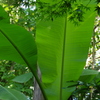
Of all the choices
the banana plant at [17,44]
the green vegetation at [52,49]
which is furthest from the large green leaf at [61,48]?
the banana plant at [17,44]

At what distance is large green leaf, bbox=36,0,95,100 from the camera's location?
2389mm

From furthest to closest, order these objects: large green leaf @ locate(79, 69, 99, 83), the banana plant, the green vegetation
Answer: large green leaf @ locate(79, 69, 99, 83)
the green vegetation
the banana plant

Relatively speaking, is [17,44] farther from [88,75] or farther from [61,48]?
[88,75]

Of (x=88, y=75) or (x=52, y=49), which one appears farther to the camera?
(x=88, y=75)

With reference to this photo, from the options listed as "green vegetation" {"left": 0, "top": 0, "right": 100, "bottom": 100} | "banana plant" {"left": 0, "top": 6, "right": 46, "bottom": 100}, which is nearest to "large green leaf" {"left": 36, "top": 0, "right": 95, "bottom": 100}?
"green vegetation" {"left": 0, "top": 0, "right": 100, "bottom": 100}

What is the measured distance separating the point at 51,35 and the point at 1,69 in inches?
125

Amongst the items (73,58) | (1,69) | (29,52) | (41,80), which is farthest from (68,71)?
(1,69)

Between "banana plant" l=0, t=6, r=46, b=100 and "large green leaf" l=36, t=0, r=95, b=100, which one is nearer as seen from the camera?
"banana plant" l=0, t=6, r=46, b=100

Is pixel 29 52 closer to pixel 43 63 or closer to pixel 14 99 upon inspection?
pixel 43 63

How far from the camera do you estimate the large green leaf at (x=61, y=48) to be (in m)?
2.39

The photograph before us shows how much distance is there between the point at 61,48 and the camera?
244 cm

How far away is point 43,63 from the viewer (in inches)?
96.7

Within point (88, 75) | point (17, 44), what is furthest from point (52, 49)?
point (88, 75)

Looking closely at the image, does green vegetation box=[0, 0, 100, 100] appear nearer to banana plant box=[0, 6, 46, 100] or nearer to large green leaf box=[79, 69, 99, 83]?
banana plant box=[0, 6, 46, 100]
